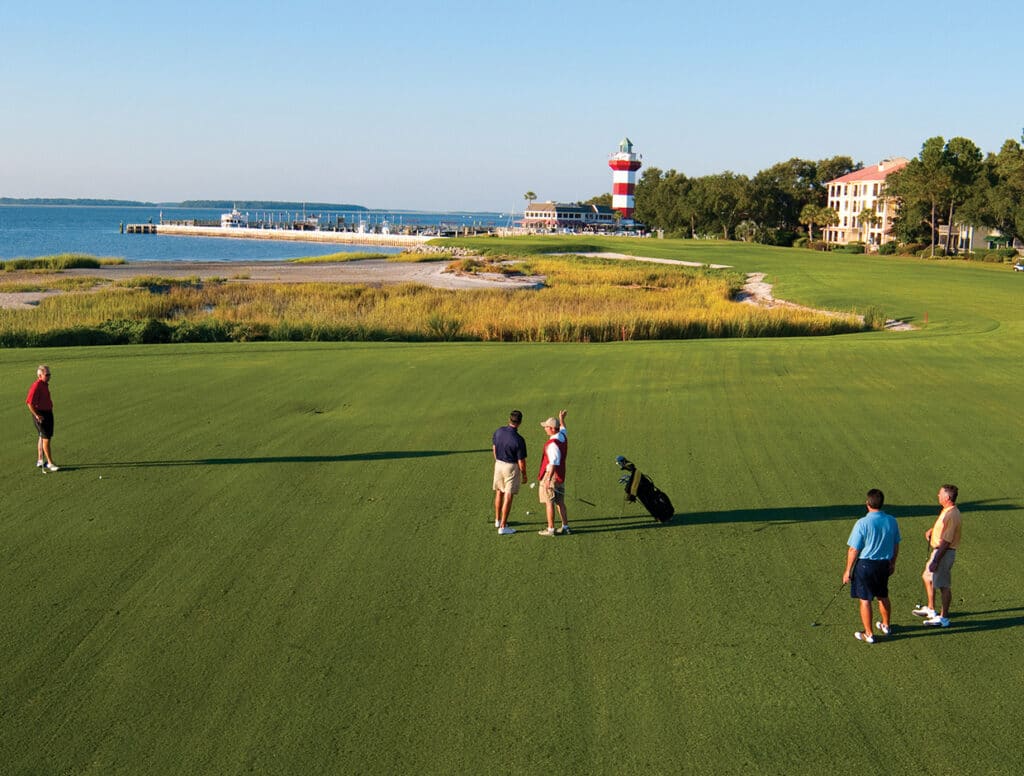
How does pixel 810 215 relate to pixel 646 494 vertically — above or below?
above

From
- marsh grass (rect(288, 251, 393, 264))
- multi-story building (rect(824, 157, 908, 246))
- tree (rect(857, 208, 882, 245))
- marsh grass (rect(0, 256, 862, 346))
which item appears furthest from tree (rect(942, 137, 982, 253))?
marsh grass (rect(288, 251, 393, 264))

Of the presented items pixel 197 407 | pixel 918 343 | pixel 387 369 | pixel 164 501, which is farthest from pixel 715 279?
pixel 164 501

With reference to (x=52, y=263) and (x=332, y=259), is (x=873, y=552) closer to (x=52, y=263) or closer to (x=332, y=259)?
(x=52, y=263)

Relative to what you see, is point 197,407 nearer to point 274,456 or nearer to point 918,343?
point 274,456

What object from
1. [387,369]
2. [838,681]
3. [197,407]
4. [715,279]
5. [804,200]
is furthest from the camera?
[804,200]

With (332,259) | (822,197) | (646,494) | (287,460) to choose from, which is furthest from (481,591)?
(822,197)

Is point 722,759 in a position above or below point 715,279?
below

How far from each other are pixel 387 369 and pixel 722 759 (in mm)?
19327

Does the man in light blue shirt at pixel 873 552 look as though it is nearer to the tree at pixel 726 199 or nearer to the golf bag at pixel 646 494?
the golf bag at pixel 646 494

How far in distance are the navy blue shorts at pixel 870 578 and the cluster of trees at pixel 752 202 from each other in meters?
134

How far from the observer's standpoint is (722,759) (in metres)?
8.10

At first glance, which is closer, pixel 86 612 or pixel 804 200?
pixel 86 612

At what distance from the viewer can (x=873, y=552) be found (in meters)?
9.75

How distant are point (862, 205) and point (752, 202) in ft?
50.6
